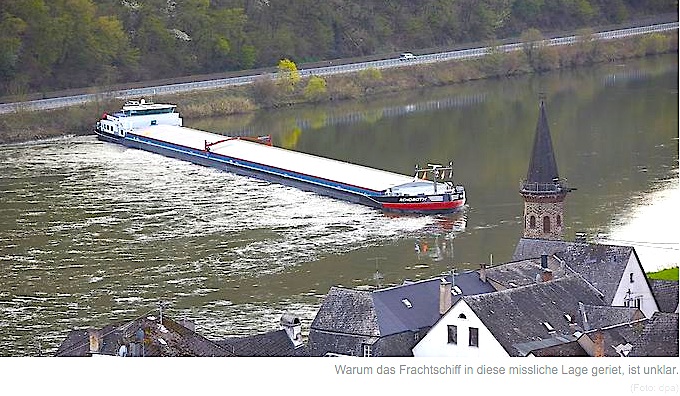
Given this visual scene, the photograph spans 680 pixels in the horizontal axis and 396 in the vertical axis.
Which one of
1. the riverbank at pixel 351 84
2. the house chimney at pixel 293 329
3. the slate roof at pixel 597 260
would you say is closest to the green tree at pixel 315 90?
the riverbank at pixel 351 84

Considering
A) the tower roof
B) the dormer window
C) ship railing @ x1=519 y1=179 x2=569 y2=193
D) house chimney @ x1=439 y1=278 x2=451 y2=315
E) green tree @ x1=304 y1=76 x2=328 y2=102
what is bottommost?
green tree @ x1=304 y1=76 x2=328 y2=102

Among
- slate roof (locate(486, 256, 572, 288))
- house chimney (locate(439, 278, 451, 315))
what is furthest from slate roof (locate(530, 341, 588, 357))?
slate roof (locate(486, 256, 572, 288))

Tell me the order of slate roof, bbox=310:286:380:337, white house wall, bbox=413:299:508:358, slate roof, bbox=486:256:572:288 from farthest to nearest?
slate roof, bbox=486:256:572:288 → slate roof, bbox=310:286:380:337 → white house wall, bbox=413:299:508:358

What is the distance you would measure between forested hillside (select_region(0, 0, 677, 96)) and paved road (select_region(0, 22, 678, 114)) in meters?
1.03

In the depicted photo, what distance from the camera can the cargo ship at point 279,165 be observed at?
70.9 ft

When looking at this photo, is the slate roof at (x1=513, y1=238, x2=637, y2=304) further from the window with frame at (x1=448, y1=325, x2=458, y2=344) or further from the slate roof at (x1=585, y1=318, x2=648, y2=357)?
the window with frame at (x1=448, y1=325, x2=458, y2=344)

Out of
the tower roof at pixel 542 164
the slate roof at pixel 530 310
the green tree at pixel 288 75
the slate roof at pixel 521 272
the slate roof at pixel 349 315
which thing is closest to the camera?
the slate roof at pixel 530 310

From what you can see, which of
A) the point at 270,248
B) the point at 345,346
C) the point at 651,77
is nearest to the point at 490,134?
the point at 651,77

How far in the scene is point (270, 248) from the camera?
60.6 feet

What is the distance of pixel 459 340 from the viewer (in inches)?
472

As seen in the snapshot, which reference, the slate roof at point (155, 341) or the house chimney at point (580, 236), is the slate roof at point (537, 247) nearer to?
the house chimney at point (580, 236)

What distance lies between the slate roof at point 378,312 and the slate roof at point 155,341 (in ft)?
2.52

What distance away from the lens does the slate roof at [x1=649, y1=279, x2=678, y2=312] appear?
44.8 ft

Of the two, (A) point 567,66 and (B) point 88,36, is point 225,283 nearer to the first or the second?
(B) point 88,36
